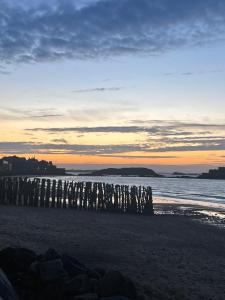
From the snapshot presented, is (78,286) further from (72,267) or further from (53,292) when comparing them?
(72,267)

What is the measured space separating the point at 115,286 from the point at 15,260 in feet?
5.87

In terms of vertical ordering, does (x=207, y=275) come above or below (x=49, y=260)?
below

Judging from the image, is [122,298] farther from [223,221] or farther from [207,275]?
[223,221]

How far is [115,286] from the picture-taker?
620 centimetres

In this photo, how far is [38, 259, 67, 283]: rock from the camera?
6.56m

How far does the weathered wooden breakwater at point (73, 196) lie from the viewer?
21547mm

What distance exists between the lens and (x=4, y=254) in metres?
7.21

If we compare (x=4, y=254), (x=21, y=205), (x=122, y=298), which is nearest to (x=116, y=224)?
(x=21, y=205)

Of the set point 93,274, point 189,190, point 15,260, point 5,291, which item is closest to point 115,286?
point 93,274

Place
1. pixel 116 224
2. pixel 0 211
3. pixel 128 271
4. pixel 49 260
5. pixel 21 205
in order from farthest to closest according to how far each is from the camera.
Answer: pixel 21 205, pixel 0 211, pixel 116 224, pixel 128 271, pixel 49 260

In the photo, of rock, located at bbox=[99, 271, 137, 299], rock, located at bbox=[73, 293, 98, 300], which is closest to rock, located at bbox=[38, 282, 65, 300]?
rock, located at bbox=[73, 293, 98, 300]

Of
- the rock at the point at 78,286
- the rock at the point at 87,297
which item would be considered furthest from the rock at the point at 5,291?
the rock at the point at 78,286

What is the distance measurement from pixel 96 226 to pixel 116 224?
1.38 meters

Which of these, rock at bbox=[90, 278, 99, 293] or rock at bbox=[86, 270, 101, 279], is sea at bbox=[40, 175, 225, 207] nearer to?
rock at bbox=[86, 270, 101, 279]
